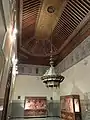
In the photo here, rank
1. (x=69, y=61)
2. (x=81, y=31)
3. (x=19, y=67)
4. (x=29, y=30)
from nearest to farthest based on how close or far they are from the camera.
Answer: (x=81, y=31) → (x=29, y=30) → (x=69, y=61) → (x=19, y=67)

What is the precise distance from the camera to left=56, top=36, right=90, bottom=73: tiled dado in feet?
17.7

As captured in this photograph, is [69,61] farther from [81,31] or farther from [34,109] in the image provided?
[34,109]

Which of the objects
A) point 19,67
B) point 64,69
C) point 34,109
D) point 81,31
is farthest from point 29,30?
point 34,109

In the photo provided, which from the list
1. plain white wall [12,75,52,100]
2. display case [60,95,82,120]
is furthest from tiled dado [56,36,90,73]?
plain white wall [12,75,52,100]

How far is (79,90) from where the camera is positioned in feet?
18.8

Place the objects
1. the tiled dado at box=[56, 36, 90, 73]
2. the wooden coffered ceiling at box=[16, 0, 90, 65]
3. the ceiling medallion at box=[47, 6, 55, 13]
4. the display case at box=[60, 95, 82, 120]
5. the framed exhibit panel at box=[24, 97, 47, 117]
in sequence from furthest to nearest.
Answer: the framed exhibit panel at box=[24, 97, 47, 117], the tiled dado at box=[56, 36, 90, 73], the display case at box=[60, 95, 82, 120], the ceiling medallion at box=[47, 6, 55, 13], the wooden coffered ceiling at box=[16, 0, 90, 65]

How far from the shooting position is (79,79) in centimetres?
579

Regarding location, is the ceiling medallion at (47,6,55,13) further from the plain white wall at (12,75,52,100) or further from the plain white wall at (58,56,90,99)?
the plain white wall at (12,75,52,100)

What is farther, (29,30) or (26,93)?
(26,93)

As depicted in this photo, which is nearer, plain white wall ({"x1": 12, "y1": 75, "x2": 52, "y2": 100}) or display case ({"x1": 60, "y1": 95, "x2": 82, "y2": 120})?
display case ({"x1": 60, "y1": 95, "x2": 82, "y2": 120})

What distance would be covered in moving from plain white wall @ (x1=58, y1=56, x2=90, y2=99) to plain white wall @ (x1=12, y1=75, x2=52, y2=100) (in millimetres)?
2079

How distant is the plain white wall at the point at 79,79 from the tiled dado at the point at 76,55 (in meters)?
0.22

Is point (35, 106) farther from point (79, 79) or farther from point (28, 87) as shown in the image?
point (79, 79)

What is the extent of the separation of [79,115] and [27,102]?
4.05 metres
